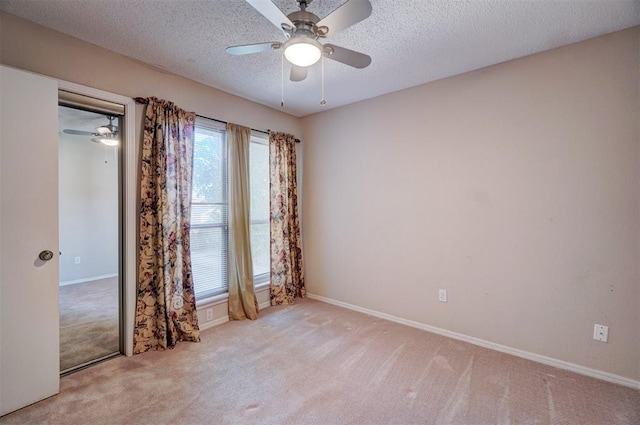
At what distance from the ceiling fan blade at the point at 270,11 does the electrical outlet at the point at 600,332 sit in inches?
120

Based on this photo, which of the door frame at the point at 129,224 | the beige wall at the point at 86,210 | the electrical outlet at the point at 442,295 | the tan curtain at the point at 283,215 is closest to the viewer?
the door frame at the point at 129,224

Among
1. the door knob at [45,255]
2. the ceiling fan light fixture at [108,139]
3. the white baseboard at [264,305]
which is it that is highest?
the ceiling fan light fixture at [108,139]

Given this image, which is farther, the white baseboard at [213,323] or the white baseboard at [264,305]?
the white baseboard at [264,305]

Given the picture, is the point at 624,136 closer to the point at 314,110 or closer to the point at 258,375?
the point at 314,110

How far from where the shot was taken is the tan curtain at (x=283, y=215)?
12.1 ft

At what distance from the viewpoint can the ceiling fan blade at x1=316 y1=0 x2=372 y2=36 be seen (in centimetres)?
136

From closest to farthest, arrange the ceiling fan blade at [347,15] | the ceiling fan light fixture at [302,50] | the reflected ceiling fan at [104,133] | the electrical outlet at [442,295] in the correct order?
the ceiling fan blade at [347,15] → the ceiling fan light fixture at [302,50] → the electrical outlet at [442,295] → the reflected ceiling fan at [104,133]

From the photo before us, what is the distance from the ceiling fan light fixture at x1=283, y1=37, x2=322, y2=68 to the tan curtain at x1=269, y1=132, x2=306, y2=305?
6.73ft

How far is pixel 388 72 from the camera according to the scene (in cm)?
268

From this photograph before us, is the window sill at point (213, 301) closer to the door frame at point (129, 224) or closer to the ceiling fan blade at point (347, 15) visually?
the door frame at point (129, 224)

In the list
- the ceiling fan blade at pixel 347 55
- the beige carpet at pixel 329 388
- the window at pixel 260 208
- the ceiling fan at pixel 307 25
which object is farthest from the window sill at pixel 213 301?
the ceiling fan blade at pixel 347 55

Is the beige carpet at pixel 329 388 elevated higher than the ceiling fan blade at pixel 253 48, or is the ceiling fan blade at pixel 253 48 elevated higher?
the ceiling fan blade at pixel 253 48

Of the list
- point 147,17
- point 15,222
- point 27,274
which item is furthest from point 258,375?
point 147,17

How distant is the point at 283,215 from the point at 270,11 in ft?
8.38
